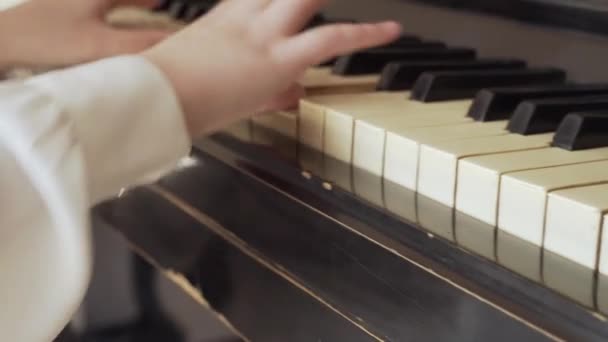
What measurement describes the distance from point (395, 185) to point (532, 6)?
34 centimetres

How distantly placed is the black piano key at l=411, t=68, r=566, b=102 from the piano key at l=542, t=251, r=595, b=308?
0.85ft

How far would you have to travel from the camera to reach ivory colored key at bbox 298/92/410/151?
622 mm

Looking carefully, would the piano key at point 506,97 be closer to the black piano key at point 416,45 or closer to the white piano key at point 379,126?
the white piano key at point 379,126

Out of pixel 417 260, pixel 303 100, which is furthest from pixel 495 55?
pixel 417 260

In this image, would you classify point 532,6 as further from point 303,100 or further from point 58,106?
point 58,106

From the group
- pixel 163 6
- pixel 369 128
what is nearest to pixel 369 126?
pixel 369 128

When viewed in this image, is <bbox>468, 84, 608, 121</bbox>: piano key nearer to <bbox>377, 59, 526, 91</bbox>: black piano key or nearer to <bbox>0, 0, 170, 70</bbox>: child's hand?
<bbox>377, 59, 526, 91</bbox>: black piano key

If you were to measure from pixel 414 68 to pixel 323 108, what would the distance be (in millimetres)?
148

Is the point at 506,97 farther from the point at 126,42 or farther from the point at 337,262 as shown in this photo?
the point at 126,42

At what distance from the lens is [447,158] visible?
509 mm

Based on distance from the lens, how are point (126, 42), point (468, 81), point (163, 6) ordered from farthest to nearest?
point (163, 6), point (126, 42), point (468, 81)

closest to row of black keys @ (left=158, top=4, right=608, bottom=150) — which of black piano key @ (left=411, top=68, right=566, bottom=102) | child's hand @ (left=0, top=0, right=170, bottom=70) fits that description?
black piano key @ (left=411, top=68, right=566, bottom=102)

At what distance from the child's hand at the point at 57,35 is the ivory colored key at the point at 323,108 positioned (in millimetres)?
253

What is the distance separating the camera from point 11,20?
2.80 feet
